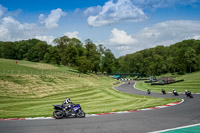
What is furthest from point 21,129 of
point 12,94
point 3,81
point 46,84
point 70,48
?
point 70,48

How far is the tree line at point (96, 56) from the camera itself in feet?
367

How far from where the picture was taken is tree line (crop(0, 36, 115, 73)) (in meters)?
110

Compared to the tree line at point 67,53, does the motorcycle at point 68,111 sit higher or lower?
lower

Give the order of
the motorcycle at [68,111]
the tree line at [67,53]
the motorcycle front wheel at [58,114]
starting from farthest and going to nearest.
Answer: the tree line at [67,53]
the motorcycle at [68,111]
the motorcycle front wheel at [58,114]

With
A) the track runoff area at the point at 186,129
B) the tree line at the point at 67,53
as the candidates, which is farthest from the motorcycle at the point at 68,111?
the tree line at the point at 67,53

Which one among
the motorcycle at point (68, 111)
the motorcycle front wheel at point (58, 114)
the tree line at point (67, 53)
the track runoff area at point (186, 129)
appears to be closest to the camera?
the track runoff area at point (186, 129)

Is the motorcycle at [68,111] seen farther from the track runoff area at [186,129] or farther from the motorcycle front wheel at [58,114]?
the track runoff area at [186,129]

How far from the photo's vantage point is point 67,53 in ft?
361

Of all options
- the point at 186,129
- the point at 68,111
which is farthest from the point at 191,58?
the point at 68,111

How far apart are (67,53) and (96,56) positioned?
72.2 feet

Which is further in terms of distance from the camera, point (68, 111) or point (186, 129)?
point (68, 111)

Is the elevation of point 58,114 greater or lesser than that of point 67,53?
lesser

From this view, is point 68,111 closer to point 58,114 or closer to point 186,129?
point 58,114

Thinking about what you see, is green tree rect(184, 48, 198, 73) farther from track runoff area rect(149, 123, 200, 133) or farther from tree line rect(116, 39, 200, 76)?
track runoff area rect(149, 123, 200, 133)
